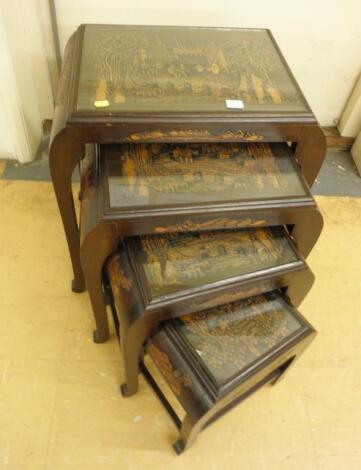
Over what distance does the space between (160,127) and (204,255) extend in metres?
0.29

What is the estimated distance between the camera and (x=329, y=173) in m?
1.83

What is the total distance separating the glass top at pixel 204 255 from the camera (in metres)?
0.85

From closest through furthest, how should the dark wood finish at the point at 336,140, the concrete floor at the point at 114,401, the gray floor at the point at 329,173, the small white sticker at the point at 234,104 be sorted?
the small white sticker at the point at 234,104 → the concrete floor at the point at 114,401 → the gray floor at the point at 329,173 → the dark wood finish at the point at 336,140

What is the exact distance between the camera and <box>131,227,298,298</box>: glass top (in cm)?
85

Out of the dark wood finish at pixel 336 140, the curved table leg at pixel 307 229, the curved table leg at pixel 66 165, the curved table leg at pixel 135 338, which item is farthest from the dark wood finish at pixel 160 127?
the dark wood finish at pixel 336 140

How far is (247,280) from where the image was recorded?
874 millimetres

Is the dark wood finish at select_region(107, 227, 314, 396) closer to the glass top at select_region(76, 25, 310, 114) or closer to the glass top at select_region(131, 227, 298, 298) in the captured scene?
the glass top at select_region(131, 227, 298, 298)

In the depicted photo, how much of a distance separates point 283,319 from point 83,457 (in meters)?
0.61

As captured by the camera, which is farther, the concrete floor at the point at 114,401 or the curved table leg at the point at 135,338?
the concrete floor at the point at 114,401

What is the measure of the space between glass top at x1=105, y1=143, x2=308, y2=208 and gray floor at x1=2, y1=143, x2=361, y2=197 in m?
0.80

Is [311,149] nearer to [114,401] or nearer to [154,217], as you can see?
[154,217]

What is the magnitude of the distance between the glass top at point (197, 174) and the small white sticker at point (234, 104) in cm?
12

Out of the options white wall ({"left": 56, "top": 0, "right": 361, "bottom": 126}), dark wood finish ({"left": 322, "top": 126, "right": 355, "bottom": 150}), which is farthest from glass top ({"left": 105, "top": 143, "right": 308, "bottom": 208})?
dark wood finish ({"left": 322, "top": 126, "right": 355, "bottom": 150})

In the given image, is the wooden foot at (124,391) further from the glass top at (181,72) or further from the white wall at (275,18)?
the white wall at (275,18)
